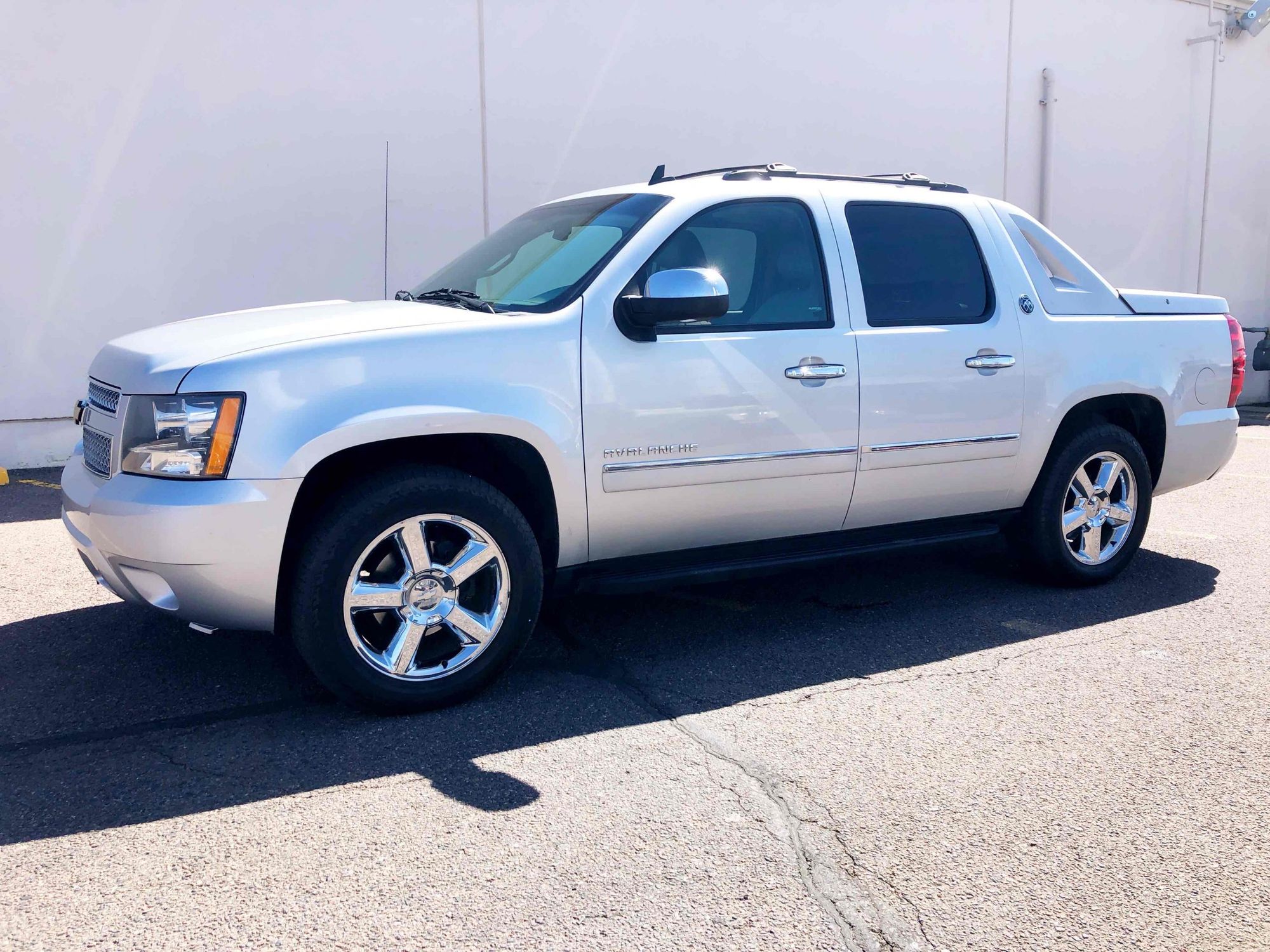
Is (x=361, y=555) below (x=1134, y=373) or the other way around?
below

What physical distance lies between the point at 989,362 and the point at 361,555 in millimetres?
2807

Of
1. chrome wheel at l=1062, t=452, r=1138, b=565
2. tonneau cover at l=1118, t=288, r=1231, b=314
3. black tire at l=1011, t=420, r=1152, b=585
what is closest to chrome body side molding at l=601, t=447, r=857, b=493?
black tire at l=1011, t=420, r=1152, b=585

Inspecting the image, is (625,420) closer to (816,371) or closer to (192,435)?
(816,371)

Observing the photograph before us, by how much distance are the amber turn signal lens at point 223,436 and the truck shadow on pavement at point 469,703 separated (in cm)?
88

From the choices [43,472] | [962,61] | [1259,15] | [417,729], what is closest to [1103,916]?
[417,729]

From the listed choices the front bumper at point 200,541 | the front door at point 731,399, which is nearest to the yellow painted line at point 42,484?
the front bumper at point 200,541

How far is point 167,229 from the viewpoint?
878cm

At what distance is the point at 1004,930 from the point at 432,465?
224 cm

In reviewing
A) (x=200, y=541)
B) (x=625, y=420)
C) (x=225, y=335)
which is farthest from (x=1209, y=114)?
(x=200, y=541)

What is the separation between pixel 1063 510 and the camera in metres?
5.16

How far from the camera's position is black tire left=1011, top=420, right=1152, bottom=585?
16.8 ft

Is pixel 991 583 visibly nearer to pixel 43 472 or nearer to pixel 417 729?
pixel 417 729

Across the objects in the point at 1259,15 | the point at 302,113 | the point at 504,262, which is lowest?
the point at 504,262

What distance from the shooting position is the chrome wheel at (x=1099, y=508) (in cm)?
523
